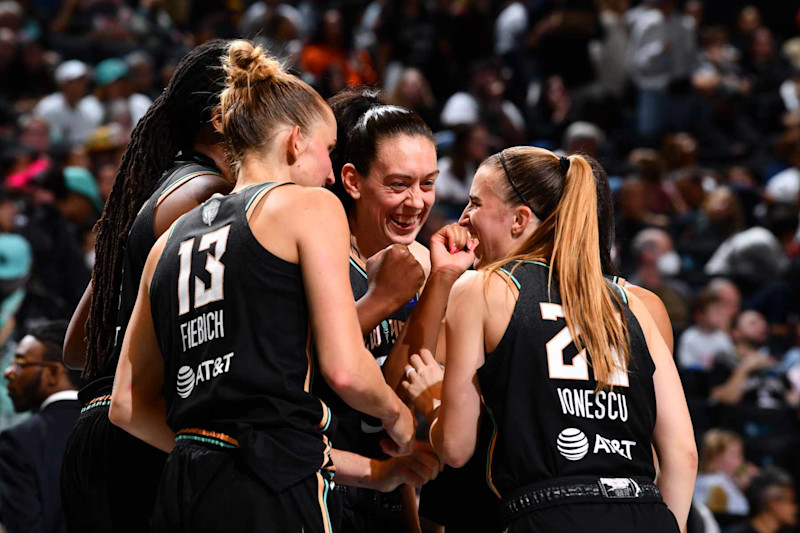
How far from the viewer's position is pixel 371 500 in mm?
3180

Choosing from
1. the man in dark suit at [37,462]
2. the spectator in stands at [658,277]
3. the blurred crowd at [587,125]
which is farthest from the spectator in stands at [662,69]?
the man in dark suit at [37,462]

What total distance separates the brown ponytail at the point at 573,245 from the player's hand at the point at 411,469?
52 cm

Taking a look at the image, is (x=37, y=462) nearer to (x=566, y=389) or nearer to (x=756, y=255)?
(x=566, y=389)

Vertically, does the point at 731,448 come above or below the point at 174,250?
above

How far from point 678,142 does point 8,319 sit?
22.8 ft

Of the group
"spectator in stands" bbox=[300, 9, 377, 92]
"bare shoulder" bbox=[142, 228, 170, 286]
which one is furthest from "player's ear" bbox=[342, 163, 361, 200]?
"spectator in stands" bbox=[300, 9, 377, 92]

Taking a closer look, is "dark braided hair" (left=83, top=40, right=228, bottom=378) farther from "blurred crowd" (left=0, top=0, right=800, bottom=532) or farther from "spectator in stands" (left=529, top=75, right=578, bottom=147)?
"spectator in stands" (left=529, top=75, right=578, bottom=147)

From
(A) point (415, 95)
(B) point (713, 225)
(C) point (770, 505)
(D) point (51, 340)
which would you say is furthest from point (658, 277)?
(D) point (51, 340)

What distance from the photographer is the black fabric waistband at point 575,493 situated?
260 cm

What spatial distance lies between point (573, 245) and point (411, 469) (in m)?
0.73

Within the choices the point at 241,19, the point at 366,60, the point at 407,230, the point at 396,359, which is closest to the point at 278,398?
the point at 396,359

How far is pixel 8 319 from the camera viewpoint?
6836 millimetres

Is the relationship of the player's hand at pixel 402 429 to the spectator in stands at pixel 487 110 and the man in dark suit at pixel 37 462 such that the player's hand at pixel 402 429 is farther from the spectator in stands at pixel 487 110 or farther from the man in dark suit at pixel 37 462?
the spectator in stands at pixel 487 110

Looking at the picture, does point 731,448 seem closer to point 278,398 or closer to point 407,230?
point 407,230
